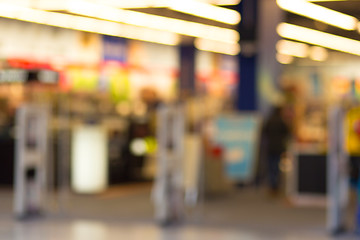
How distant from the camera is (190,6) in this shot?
43.7 ft

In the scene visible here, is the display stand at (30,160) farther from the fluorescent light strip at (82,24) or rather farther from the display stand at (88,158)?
the fluorescent light strip at (82,24)

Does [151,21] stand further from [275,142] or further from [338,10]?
[275,142]

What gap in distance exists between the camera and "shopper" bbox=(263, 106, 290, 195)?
993 centimetres

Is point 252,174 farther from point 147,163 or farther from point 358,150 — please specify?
point 358,150

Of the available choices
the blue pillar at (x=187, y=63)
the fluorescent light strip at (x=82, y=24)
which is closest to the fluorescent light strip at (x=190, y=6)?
the fluorescent light strip at (x=82, y=24)

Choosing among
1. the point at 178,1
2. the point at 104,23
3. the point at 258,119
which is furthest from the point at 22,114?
the point at 104,23

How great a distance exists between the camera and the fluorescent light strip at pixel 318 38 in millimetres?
15719

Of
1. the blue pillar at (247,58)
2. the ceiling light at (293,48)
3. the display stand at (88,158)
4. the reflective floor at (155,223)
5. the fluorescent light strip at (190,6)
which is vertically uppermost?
the fluorescent light strip at (190,6)

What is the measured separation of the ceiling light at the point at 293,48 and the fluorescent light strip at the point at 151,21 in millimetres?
1363

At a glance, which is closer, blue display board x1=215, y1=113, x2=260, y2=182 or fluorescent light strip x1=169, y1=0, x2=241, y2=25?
blue display board x1=215, y1=113, x2=260, y2=182

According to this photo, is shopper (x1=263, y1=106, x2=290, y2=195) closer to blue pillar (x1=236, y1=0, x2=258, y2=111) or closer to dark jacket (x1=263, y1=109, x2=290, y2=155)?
dark jacket (x1=263, y1=109, x2=290, y2=155)

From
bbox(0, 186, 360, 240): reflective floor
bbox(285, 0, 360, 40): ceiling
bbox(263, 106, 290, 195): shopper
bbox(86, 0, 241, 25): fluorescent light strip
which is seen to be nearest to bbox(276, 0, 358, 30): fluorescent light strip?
bbox(285, 0, 360, 40): ceiling

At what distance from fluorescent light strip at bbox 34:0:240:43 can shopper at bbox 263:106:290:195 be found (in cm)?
292

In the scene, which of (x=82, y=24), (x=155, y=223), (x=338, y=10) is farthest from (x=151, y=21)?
(x=155, y=223)
